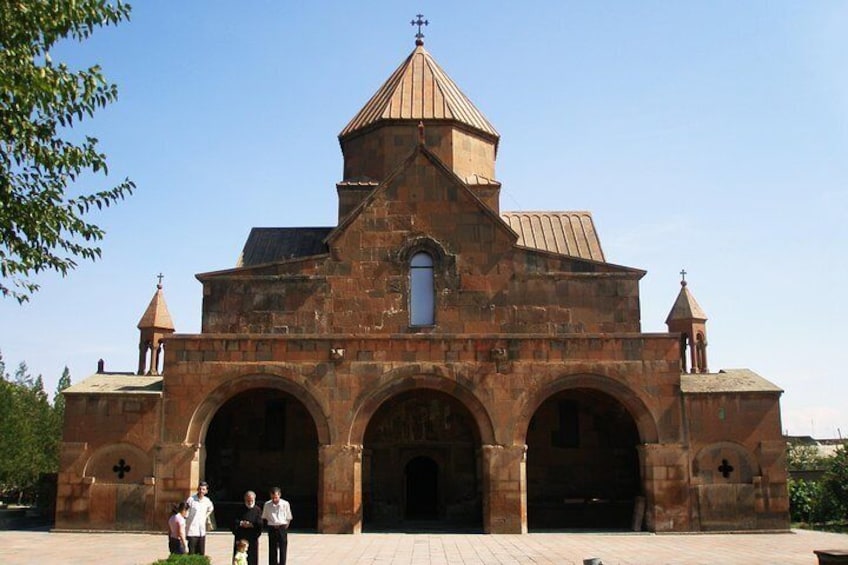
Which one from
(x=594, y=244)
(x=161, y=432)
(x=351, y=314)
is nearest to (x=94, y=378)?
(x=161, y=432)

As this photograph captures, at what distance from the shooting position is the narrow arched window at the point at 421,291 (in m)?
15.1

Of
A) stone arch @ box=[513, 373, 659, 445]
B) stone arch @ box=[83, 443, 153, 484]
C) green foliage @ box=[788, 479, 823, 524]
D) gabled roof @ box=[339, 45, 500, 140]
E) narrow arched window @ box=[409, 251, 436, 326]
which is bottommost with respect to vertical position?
green foliage @ box=[788, 479, 823, 524]

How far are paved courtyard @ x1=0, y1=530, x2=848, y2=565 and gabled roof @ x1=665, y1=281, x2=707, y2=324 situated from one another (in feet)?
21.5

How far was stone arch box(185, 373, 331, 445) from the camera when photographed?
14.1m

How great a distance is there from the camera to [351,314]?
596 inches

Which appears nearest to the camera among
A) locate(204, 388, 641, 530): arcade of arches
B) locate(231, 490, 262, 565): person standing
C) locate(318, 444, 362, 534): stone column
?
locate(231, 490, 262, 565): person standing

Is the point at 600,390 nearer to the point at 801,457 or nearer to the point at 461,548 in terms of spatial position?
the point at 461,548

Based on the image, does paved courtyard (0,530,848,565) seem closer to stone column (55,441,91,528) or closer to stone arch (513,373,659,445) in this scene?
stone column (55,441,91,528)

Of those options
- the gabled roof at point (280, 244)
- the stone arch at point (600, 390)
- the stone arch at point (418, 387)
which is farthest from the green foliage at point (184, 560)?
the gabled roof at point (280, 244)

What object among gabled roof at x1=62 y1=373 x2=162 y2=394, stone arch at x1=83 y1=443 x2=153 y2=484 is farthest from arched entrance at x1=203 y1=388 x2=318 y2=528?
stone arch at x1=83 y1=443 x2=153 y2=484

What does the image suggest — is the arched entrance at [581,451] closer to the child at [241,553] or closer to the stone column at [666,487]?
the stone column at [666,487]

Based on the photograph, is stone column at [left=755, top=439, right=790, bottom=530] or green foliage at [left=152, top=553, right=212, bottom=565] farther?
stone column at [left=755, top=439, right=790, bottom=530]

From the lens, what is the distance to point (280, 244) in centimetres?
1847

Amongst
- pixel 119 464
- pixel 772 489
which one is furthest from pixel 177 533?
pixel 772 489
